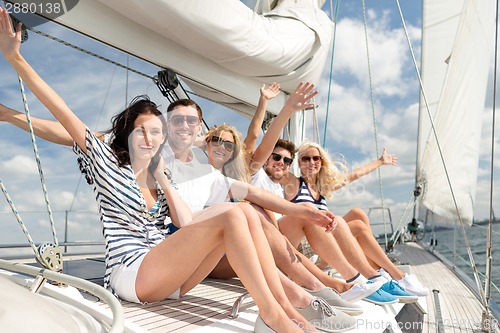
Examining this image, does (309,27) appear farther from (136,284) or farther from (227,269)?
(136,284)

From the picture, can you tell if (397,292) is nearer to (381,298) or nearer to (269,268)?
(381,298)

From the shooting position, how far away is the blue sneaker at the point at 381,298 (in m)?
1.99

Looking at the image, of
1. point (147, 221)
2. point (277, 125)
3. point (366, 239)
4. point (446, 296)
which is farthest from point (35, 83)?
point (446, 296)

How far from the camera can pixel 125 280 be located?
156 centimetres

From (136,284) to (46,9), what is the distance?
1281 mm

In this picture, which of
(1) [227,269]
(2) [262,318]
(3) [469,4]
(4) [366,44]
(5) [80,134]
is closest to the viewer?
(2) [262,318]

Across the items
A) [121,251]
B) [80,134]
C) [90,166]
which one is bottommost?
[121,251]

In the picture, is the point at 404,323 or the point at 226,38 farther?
the point at 226,38

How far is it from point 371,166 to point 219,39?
163 centimetres

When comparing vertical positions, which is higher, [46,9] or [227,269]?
[46,9]

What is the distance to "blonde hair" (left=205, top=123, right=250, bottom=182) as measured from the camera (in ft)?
7.61

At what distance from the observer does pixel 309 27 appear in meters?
3.77

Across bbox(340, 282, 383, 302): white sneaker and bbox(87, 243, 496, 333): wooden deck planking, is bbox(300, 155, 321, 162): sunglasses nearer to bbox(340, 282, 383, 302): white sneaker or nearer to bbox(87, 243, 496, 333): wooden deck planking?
bbox(87, 243, 496, 333): wooden deck planking

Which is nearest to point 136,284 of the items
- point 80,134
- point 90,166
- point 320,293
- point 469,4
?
point 90,166
